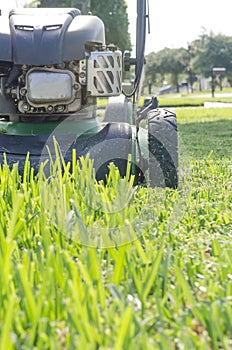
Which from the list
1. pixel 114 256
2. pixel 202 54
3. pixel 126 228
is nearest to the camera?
pixel 114 256

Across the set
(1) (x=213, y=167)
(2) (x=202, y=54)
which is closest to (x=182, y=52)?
(2) (x=202, y=54)

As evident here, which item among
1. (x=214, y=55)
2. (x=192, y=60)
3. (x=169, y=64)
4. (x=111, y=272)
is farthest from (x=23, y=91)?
(x=169, y=64)

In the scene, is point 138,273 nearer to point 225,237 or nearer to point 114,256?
point 114,256

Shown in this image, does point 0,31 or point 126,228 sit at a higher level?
point 0,31

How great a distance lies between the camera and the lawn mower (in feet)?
8.16

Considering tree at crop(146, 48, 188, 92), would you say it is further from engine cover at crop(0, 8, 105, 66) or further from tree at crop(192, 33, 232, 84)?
engine cover at crop(0, 8, 105, 66)

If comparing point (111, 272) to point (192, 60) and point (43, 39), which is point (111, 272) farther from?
point (192, 60)

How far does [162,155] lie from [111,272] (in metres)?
1.23

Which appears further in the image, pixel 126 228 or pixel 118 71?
pixel 118 71

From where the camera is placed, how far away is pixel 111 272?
130cm

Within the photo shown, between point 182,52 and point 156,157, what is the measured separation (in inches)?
2083

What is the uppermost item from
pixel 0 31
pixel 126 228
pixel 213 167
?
pixel 0 31

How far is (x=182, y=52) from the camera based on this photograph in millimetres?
53812

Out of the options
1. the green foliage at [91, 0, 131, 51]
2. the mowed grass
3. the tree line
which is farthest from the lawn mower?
the tree line
